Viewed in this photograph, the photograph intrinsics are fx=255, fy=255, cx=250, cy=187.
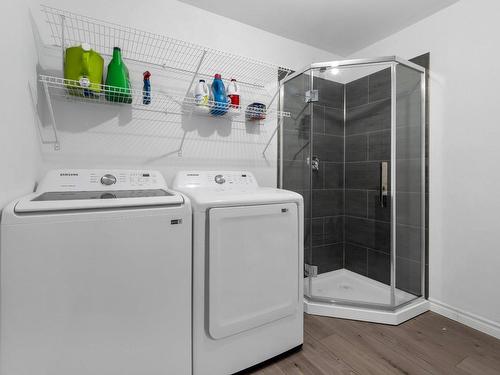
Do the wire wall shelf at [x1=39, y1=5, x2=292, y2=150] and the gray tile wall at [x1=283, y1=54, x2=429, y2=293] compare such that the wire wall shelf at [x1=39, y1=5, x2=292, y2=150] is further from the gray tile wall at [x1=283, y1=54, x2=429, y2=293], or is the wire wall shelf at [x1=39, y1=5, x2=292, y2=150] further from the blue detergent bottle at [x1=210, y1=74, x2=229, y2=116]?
the gray tile wall at [x1=283, y1=54, x2=429, y2=293]

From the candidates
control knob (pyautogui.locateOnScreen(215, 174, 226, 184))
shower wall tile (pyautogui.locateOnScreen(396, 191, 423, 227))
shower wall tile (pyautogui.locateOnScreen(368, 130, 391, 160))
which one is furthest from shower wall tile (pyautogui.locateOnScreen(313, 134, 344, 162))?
control knob (pyautogui.locateOnScreen(215, 174, 226, 184))

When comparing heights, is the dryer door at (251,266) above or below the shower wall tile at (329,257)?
above

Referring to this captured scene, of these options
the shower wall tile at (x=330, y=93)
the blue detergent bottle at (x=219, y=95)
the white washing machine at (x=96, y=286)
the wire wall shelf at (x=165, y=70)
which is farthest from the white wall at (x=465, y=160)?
the white washing machine at (x=96, y=286)

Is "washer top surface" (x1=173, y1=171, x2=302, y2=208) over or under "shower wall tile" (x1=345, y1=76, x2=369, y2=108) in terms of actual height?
under

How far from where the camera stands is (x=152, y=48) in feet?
5.79

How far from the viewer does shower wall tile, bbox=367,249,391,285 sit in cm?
209

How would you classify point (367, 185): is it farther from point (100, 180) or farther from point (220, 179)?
point (100, 180)

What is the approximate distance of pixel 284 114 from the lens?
86.7 inches

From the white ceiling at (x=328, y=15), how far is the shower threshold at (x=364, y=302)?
6.97 feet

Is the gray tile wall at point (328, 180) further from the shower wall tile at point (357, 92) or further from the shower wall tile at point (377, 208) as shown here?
the shower wall tile at point (377, 208)

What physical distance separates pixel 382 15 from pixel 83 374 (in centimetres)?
293

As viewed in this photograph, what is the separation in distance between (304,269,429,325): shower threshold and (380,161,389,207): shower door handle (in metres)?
0.70

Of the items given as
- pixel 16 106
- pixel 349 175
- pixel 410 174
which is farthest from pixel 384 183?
pixel 16 106

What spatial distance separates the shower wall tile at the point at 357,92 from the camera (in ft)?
7.52
